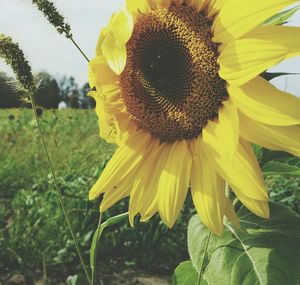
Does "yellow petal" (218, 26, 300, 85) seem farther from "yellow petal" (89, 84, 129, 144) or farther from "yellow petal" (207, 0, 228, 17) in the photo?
"yellow petal" (89, 84, 129, 144)

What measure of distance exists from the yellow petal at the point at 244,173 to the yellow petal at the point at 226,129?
1 centimetres

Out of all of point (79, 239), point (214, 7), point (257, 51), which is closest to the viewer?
point (257, 51)

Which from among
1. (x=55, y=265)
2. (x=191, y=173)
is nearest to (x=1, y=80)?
(x=191, y=173)

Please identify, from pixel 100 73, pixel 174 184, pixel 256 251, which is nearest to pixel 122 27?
pixel 100 73

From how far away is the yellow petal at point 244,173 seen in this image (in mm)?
785

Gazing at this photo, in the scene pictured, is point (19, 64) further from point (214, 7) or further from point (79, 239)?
point (79, 239)

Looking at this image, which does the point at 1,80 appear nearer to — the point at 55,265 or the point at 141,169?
the point at 141,169

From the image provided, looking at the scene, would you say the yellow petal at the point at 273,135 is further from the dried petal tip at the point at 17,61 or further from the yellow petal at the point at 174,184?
the dried petal tip at the point at 17,61

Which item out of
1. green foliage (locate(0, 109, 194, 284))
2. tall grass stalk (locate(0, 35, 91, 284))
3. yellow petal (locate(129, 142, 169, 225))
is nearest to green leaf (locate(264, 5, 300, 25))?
yellow petal (locate(129, 142, 169, 225))

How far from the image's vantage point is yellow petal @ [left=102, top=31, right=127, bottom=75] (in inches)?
35.0

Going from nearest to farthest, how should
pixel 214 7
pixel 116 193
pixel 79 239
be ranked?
pixel 214 7 → pixel 116 193 → pixel 79 239

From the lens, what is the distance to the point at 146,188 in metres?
0.96

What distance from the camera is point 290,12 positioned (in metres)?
0.83

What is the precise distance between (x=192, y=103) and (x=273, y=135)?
0.20 m
